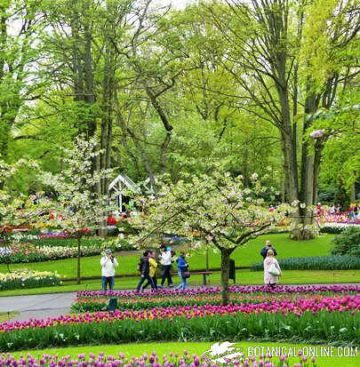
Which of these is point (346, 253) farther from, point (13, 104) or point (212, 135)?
point (13, 104)

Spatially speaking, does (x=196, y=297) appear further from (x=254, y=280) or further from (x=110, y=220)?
(x=110, y=220)

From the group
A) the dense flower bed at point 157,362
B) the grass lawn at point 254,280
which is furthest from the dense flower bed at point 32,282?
the dense flower bed at point 157,362

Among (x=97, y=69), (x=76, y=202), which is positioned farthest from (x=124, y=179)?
(x=76, y=202)

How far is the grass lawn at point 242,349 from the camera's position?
8.45 metres

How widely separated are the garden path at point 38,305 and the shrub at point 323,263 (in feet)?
27.7

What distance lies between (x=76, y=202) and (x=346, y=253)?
37.8 ft

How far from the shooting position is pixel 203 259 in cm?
2855

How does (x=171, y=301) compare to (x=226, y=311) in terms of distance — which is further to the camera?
(x=171, y=301)

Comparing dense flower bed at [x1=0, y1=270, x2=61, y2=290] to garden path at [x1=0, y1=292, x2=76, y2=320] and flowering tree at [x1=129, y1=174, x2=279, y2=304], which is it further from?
flowering tree at [x1=129, y1=174, x2=279, y2=304]

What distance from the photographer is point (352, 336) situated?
376 inches

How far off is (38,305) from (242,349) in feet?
36.5

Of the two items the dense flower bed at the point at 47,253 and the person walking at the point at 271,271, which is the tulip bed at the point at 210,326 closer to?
the person walking at the point at 271,271

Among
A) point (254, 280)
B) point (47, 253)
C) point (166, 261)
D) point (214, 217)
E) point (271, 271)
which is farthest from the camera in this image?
point (47, 253)

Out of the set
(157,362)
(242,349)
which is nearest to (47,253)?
(242,349)
